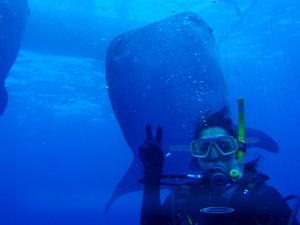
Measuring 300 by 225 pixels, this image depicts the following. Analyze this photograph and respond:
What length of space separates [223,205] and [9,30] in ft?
19.3

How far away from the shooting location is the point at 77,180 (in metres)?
106

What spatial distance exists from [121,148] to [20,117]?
23.4 meters

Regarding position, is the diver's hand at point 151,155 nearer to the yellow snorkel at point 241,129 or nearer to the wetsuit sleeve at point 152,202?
the wetsuit sleeve at point 152,202

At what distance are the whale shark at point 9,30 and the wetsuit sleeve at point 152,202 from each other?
5089 mm

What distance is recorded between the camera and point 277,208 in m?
2.26

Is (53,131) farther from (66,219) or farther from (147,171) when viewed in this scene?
(147,171)

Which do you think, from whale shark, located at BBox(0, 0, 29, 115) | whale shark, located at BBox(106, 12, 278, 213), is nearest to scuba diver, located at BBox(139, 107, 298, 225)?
whale shark, located at BBox(106, 12, 278, 213)

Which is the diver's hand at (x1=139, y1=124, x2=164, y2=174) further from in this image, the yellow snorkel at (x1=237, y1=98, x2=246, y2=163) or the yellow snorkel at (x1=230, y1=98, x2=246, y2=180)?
the yellow snorkel at (x1=237, y1=98, x2=246, y2=163)

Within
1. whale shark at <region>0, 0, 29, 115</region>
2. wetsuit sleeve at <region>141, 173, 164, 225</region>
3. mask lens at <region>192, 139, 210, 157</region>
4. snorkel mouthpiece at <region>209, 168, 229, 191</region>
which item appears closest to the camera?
snorkel mouthpiece at <region>209, 168, 229, 191</region>

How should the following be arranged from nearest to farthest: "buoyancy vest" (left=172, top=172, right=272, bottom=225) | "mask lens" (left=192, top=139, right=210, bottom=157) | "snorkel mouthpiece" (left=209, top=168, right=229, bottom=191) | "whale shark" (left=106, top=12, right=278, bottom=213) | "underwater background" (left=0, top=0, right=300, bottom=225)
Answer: "buoyancy vest" (left=172, top=172, right=272, bottom=225), "snorkel mouthpiece" (left=209, top=168, right=229, bottom=191), "mask lens" (left=192, top=139, right=210, bottom=157), "whale shark" (left=106, top=12, right=278, bottom=213), "underwater background" (left=0, top=0, right=300, bottom=225)

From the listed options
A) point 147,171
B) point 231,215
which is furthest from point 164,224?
point 231,215

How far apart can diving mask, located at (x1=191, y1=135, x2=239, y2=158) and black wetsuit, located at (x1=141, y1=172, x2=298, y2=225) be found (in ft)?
1.03

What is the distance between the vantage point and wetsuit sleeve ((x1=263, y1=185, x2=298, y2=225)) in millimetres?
2225

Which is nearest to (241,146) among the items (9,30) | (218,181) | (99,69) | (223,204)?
(218,181)
